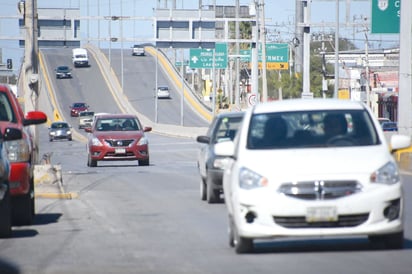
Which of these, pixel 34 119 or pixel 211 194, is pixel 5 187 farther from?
pixel 211 194

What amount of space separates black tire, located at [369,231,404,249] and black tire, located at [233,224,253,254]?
52.3 inches

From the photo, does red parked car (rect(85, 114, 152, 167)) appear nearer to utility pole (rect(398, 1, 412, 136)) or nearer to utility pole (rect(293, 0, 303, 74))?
utility pole (rect(398, 1, 412, 136))

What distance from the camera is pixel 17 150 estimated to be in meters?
14.8

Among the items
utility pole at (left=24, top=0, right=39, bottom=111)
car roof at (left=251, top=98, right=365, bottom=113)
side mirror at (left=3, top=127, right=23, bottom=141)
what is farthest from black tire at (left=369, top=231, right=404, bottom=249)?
utility pole at (left=24, top=0, right=39, bottom=111)

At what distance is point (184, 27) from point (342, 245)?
61.1m

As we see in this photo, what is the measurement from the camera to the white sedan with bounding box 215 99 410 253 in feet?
36.2

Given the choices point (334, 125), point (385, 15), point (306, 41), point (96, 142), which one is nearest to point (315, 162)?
point (334, 125)

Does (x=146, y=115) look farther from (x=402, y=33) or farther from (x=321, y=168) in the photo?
(x=321, y=168)

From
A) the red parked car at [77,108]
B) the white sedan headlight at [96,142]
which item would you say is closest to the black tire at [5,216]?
the white sedan headlight at [96,142]

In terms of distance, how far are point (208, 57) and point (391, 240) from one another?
65987 millimetres

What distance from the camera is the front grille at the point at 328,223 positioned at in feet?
36.4

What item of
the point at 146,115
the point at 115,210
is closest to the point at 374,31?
the point at 115,210

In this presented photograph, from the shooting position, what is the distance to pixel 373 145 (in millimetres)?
11828

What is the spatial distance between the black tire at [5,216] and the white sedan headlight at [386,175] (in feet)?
15.7
